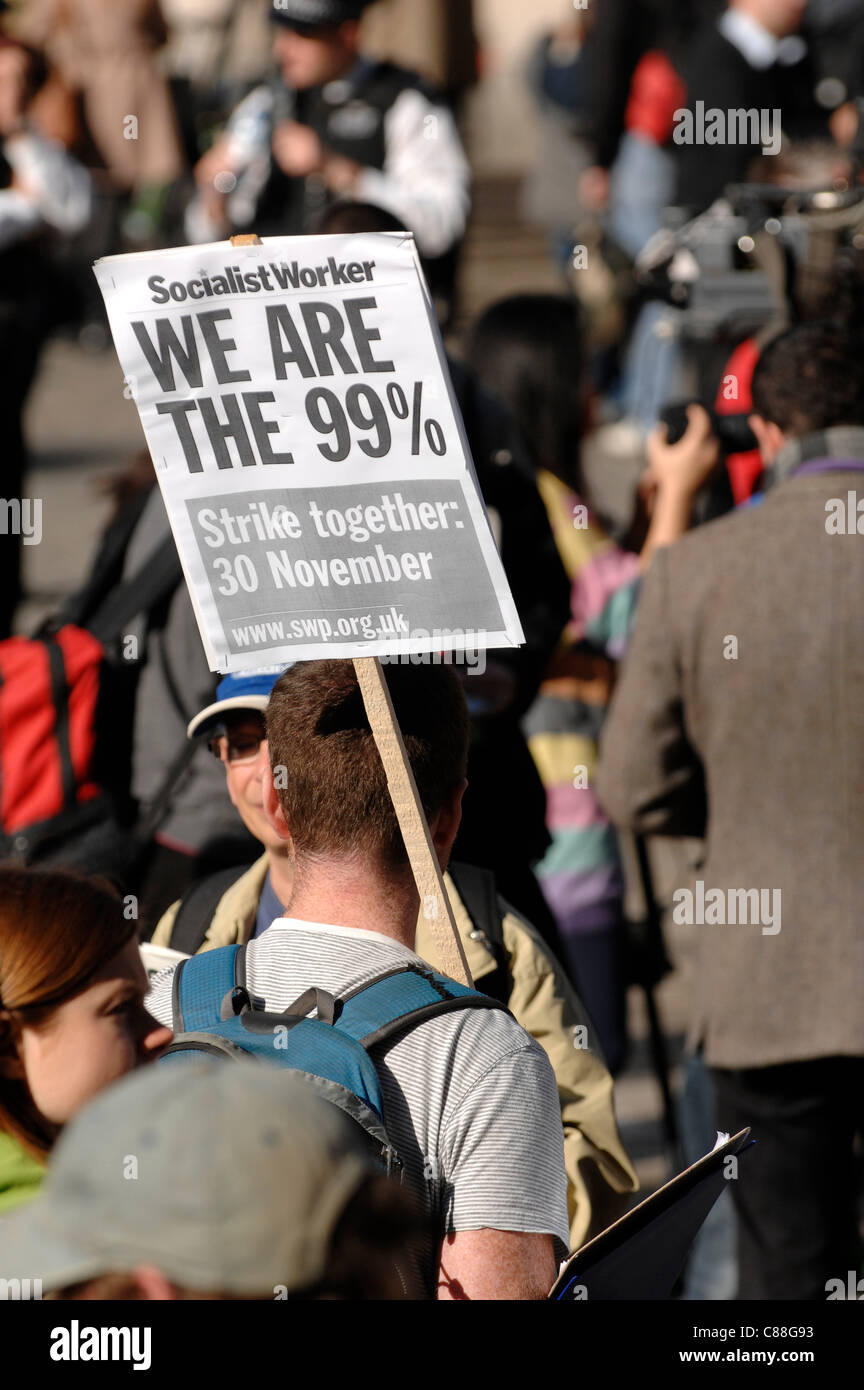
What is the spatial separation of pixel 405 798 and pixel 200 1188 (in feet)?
2.70

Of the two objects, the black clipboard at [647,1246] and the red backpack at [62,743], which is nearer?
the black clipboard at [647,1246]

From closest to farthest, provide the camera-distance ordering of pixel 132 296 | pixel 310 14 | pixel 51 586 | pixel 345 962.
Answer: pixel 345 962 < pixel 132 296 < pixel 310 14 < pixel 51 586

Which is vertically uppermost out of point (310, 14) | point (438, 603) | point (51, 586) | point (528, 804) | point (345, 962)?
point (310, 14)

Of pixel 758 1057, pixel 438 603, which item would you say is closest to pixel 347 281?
pixel 438 603

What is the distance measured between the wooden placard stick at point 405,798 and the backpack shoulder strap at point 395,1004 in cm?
11

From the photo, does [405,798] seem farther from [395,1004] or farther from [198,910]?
[198,910]

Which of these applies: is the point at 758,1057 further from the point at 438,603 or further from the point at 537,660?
the point at 438,603

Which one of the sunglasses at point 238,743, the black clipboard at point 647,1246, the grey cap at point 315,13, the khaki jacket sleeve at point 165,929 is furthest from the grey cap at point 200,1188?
the grey cap at point 315,13

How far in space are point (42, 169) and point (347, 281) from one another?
19.3ft

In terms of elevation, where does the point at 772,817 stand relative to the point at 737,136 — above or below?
below

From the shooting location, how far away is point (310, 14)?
610 centimetres

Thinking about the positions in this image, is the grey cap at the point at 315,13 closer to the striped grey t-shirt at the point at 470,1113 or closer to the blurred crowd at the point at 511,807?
the blurred crowd at the point at 511,807

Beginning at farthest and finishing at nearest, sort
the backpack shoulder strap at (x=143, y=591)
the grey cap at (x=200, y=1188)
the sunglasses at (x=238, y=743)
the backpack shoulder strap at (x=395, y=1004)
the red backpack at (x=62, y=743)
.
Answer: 1. the backpack shoulder strap at (x=143, y=591)
2. the red backpack at (x=62, y=743)
3. the sunglasses at (x=238, y=743)
4. the backpack shoulder strap at (x=395, y=1004)
5. the grey cap at (x=200, y=1188)

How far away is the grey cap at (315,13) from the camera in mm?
6016
